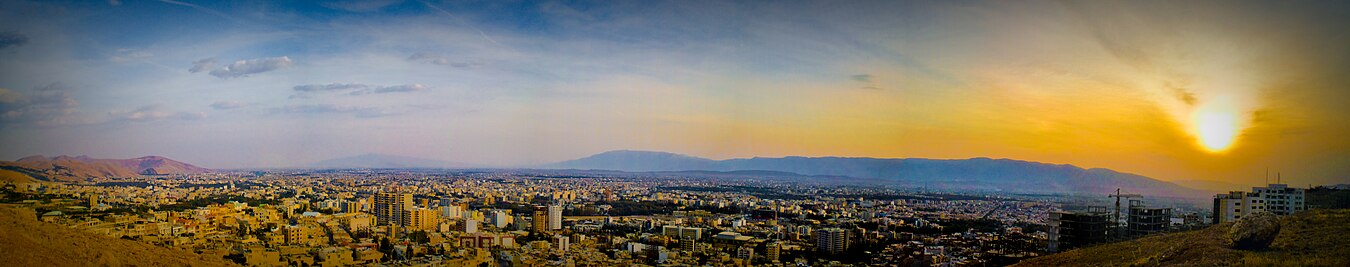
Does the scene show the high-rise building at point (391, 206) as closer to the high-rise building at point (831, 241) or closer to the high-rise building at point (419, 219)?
the high-rise building at point (419, 219)

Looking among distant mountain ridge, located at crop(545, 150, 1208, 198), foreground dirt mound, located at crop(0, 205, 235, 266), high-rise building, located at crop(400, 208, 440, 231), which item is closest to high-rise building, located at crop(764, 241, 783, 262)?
distant mountain ridge, located at crop(545, 150, 1208, 198)

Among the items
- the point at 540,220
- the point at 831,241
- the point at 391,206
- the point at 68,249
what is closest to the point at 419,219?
the point at 391,206

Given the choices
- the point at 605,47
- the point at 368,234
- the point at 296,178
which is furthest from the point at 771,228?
the point at 296,178

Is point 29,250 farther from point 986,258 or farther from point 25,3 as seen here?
point 986,258

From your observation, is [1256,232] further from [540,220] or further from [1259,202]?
[540,220]

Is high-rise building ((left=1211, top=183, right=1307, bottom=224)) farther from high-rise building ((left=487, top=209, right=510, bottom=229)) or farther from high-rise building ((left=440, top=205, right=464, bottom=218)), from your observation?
high-rise building ((left=440, top=205, right=464, bottom=218))

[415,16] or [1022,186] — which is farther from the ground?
[415,16]
